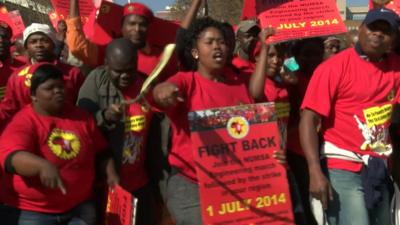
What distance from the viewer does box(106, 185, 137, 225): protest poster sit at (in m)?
3.97

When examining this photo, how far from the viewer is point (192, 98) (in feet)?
12.7

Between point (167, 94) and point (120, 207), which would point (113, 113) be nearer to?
point (120, 207)

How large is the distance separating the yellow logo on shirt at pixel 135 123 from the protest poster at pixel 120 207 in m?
0.50

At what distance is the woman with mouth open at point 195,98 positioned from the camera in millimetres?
3846

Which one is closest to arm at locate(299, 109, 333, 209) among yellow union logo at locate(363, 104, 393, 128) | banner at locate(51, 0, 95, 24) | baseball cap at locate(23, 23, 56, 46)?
yellow union logo at locate(363, 104, 393, 128)

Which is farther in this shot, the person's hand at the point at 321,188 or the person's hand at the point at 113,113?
the person's hand at the point at 113,113

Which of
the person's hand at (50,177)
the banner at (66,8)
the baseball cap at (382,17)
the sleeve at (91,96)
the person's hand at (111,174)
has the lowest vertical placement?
the person's hand at (111,174)

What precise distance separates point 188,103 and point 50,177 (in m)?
0.94

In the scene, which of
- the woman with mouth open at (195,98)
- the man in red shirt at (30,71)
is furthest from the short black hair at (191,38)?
the man in red shirt at (30,71)

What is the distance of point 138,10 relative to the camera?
17.2 feet

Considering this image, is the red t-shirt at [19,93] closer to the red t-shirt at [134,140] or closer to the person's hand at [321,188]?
the red t-shirt at [134,140]

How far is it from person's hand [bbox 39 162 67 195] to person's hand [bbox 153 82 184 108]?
73cm

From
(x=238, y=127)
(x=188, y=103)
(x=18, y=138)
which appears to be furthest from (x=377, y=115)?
(x=18, y=138)

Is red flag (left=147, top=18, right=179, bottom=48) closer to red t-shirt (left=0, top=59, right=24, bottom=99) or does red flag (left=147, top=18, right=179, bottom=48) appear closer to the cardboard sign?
red t-shirt (left=0, top=59, right=24, bottom=99)
